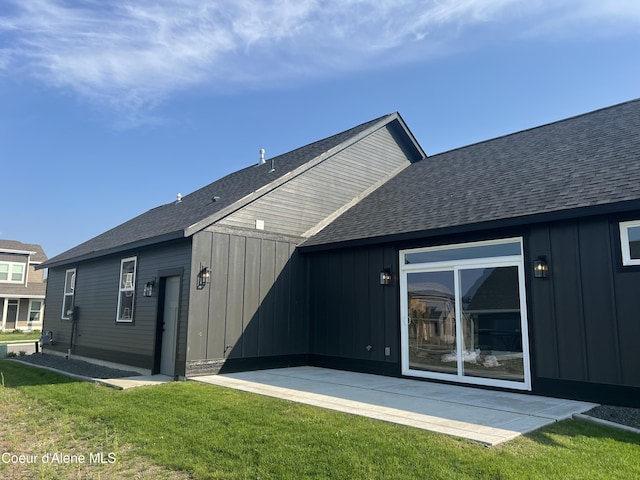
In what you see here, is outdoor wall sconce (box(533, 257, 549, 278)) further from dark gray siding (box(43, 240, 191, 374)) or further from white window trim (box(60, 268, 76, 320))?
white window trim (box(60, 268, 76, 320))

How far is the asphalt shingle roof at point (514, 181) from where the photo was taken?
6465 mm

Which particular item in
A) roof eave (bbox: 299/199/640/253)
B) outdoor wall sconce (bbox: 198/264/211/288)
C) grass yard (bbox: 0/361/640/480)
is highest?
roof eave (bbox: 299/199/640/253)

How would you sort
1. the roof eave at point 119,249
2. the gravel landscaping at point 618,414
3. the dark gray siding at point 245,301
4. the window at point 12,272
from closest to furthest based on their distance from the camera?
the gravel landscaping at point 618,414
the dark gray siding at point 245,301
the roof eave at point 119,249
the window at point 12,272

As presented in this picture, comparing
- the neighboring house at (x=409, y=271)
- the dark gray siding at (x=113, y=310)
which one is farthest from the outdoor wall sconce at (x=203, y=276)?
the dark gray siding at (x=113, y=310)

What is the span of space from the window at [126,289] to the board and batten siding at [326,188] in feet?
10.4

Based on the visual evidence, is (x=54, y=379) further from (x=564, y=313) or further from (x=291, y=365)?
(x=564, y=313)

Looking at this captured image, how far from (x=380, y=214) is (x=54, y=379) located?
23.9 ft

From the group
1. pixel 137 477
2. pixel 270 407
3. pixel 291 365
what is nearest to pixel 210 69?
pixel 291 365

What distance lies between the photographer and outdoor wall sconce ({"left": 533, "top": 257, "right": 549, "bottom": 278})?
20.6ft

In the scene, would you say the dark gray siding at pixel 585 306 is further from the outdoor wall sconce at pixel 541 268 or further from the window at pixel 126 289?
the window at pixel 126 289

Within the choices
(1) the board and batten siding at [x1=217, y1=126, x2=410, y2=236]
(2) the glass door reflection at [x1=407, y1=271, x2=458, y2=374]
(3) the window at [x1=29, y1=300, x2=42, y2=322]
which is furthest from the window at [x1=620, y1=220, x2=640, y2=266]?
(3) the window at [x1=29, y1=300, x2=42, y2=322]

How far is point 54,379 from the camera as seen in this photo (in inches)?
324

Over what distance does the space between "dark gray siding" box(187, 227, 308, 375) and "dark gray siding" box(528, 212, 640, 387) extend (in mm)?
5116

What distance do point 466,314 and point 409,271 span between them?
4.56 feet
